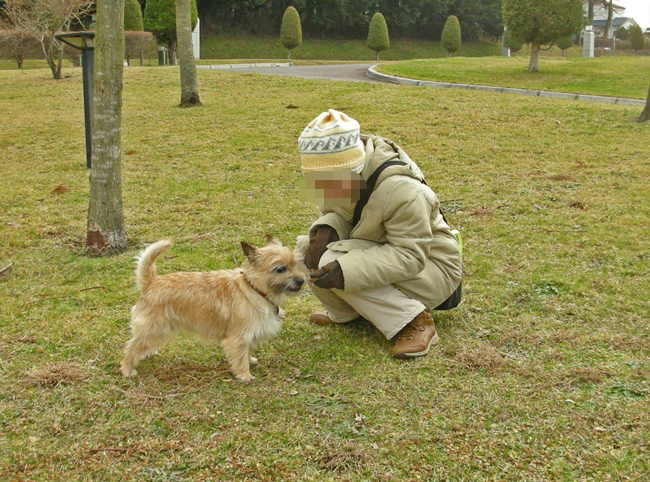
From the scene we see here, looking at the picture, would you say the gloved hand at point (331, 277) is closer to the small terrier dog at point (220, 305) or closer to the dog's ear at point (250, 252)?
the small terrier dog at point (220, 305)

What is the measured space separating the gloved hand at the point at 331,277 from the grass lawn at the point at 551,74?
544 inches

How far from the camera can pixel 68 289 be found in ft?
17.5

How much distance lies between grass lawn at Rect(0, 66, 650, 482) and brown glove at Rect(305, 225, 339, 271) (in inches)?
23.1

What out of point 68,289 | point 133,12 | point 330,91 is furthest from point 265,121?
point 133,12

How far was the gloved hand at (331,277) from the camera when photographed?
3689 millimetres

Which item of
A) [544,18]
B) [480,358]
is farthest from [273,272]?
[544,18]

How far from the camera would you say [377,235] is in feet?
12.9

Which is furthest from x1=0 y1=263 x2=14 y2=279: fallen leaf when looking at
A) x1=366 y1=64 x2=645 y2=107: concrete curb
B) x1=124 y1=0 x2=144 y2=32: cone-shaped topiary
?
x1=124 y1=0 x2=144 y2=32: cone-shaped topiary

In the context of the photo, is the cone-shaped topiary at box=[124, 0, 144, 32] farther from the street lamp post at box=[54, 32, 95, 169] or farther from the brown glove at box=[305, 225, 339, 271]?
Answer: the brown glove at box=[305, 225, 339, 271]

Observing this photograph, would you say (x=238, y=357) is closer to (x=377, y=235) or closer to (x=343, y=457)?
(x=343, y=457)

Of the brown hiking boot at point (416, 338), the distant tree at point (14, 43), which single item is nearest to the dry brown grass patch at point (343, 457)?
the brown hiking boot at point (416, 338)

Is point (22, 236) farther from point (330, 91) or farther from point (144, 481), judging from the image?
point (330, 91)

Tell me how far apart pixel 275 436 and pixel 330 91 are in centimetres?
1297

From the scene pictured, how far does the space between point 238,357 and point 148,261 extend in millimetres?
806
